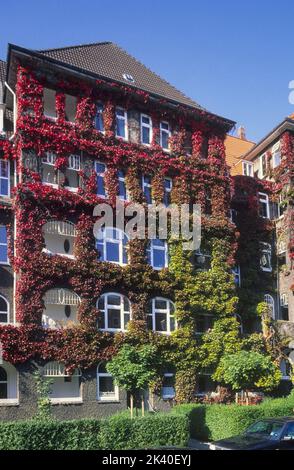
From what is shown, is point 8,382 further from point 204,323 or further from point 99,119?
point 99,119

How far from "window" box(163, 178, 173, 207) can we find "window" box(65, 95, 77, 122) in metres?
5.77

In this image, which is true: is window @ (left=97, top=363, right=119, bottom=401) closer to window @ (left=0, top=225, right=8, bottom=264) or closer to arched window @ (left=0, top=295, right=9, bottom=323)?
arched window @ (left=0, top=295, right=9, bottom=323)

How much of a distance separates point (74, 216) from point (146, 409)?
9.43 m

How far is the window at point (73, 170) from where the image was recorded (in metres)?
29.8

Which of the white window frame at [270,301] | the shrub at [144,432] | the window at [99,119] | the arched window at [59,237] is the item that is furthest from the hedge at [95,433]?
the white window frame at [270,301]

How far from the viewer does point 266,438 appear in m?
16.6

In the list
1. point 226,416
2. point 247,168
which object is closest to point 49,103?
point 247,168

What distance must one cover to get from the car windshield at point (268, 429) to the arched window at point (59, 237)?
1374cm

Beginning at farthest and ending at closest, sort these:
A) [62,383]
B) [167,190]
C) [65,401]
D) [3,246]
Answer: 1. [167,190]
2. [3,246]
3. [62,383]
4. [65,401]

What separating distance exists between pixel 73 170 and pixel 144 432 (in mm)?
14110

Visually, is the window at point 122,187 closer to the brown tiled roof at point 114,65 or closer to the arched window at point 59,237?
the arched window at point 59,237

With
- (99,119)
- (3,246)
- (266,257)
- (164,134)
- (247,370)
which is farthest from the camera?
(266,257)
